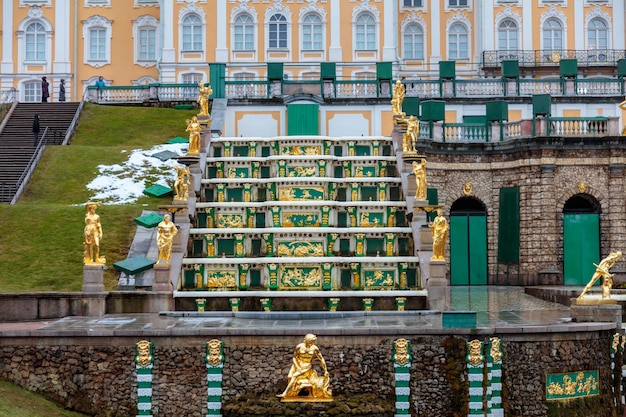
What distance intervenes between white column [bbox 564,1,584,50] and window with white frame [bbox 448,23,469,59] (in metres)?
6.95

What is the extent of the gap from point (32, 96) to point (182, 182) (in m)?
40.7

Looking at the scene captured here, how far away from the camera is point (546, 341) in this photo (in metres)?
25.6

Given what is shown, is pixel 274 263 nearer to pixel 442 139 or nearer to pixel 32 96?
pixel 442 139

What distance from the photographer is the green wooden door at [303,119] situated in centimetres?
4650

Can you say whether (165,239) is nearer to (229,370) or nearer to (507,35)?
(229,370)

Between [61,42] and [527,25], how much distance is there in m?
32.8

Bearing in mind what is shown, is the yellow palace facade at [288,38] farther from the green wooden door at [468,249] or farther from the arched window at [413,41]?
the green wooden door at [468,249]

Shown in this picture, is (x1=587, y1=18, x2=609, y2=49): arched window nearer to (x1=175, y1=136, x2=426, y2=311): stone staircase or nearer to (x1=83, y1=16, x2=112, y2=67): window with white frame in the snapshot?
(x1=83, y1=16, x2=112, y2=67): window with white frame

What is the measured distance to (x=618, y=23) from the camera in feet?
230

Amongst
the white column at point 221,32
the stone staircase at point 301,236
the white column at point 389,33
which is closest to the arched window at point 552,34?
the white column at point 389,33

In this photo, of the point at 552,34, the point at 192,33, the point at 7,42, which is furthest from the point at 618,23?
the point at 7,42

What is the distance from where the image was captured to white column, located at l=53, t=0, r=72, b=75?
2798 inches

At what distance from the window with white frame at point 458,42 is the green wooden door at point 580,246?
31583mm

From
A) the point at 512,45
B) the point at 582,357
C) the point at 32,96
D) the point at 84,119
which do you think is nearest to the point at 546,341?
the point at 582,357
